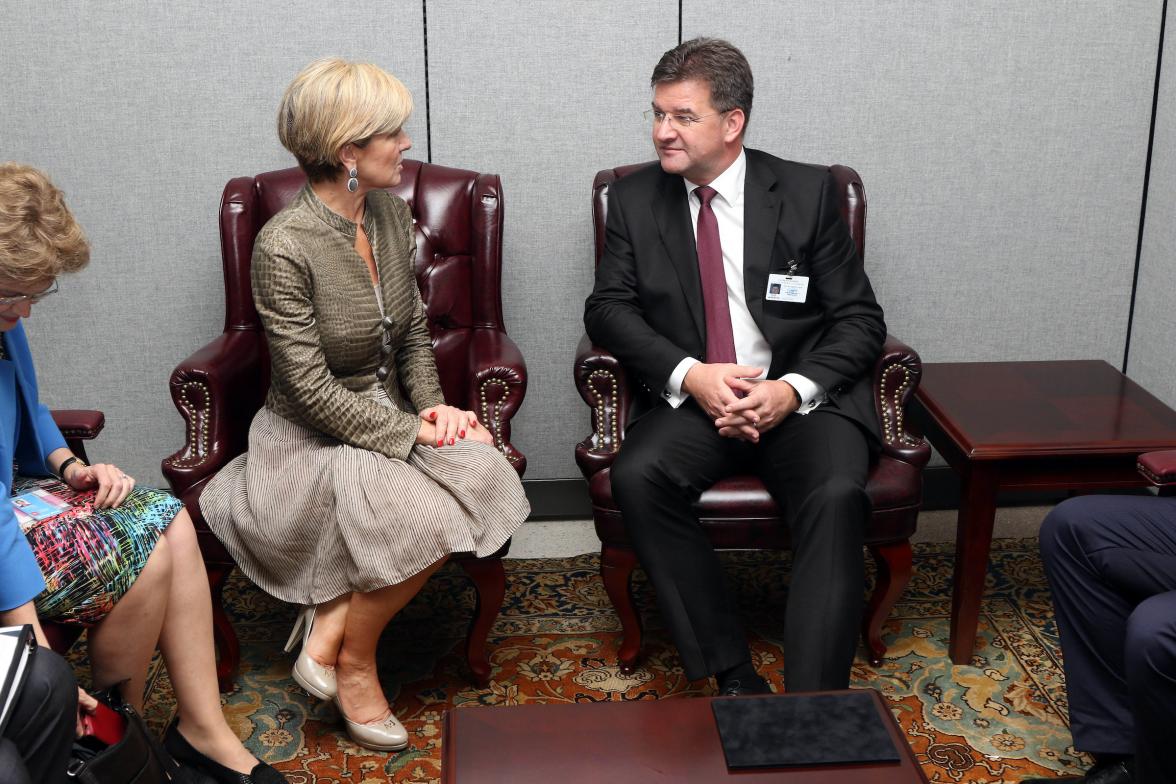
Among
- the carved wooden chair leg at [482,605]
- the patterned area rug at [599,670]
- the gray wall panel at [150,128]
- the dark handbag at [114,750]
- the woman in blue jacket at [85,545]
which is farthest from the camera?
the gray wall panel at [150,128]

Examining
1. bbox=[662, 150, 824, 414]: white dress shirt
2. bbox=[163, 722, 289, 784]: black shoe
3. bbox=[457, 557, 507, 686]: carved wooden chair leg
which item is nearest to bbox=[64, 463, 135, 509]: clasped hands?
bbox=[163, 722, 289, 784]: black shoe

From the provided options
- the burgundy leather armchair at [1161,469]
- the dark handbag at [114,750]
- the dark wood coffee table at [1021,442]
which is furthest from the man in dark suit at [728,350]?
the dark handbag at [114,750]

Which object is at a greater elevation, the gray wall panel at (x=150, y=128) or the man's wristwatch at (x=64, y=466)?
the gray wall panel at (x=150, y=128)

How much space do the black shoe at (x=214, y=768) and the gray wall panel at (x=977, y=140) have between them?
226 centimetres

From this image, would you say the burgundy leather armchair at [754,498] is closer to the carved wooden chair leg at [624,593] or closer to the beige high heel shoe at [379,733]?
the carved wooden chair leg at [624,593]

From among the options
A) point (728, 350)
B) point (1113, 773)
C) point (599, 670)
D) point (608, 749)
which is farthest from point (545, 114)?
point (1113, 773)

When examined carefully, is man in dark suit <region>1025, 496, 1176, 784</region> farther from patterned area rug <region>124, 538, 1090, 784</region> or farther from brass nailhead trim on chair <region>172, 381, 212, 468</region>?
brass nailhead trim on chair <region>172, 381, 212, 468</region>

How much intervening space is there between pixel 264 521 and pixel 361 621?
315 millimetres

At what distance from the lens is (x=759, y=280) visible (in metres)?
2.95

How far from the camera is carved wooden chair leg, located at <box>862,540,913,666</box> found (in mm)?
2830

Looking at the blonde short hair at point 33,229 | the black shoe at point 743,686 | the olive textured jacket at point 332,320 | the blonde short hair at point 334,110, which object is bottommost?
the black shoe at point 743,686

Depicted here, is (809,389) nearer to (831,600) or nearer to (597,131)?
(831,600)

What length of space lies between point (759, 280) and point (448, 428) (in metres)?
0.90

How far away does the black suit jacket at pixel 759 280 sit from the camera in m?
2.90
